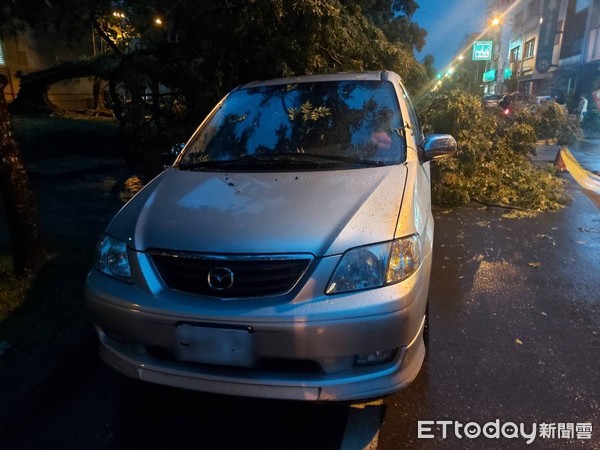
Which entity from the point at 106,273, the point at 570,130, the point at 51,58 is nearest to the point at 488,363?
the point at 106,273

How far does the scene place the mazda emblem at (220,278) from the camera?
6.95 feet

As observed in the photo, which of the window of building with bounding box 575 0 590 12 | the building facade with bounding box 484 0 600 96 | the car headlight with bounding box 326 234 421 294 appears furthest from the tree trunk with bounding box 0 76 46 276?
the window of building with bounding box 575 0 590 12

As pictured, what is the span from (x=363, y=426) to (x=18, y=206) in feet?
10.7

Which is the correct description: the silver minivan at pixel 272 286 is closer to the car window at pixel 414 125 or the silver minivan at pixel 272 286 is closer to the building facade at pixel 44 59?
the car window at pixel 414 125

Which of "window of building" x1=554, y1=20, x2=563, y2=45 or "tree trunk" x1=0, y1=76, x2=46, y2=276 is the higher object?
"window of building" x1=554, y1=20, x2=563, y2=45

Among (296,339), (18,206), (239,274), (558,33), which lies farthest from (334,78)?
(558,33)

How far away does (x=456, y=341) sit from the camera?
3.21 meters

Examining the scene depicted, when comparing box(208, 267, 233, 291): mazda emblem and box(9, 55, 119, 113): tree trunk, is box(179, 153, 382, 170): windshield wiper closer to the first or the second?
box(208, 267, 233, 291): mazda emblem

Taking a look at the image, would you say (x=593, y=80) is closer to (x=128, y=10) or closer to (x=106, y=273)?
(x=128, y=10)

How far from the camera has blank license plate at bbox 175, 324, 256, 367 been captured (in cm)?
205

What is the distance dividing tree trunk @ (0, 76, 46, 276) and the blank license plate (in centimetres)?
253

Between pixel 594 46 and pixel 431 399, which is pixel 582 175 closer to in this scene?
pixel 431 399

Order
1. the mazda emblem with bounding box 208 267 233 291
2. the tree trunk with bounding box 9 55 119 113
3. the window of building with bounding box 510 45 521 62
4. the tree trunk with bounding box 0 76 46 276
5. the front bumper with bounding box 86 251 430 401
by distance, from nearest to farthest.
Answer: the front bumper with bounding box 86 251 430 401
the mazda emblem with bounding box 208 267 233 291
the tree trunk with bounding box 0 76 46 276
the tree trunk with bounding box 9 55 119 113
the window of building with bounding box 510 45 521 62

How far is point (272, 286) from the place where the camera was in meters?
2.10
